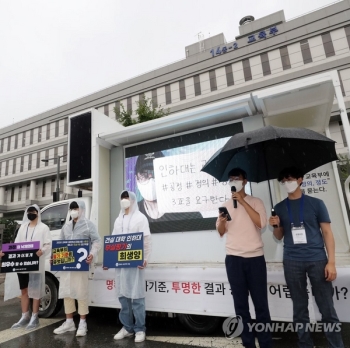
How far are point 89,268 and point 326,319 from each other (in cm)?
288

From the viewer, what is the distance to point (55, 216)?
16.8 feet

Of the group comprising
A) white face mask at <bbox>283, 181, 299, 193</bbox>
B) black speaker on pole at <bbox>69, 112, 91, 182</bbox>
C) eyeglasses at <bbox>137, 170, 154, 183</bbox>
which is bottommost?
white face mask at <bbox>283, 181, 299, 193</bbox>

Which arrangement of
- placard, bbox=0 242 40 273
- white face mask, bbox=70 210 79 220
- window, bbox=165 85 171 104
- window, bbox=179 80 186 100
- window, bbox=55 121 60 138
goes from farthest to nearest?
1. window, bbox=55 121 60 138
2. window, bbox=165 85 171 104
3. window, bbox=179 80 186 100
4. placard, bbox=0 242 40 273
5. white face mask, bbox=70 210 79 220

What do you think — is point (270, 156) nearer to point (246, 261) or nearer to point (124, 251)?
point (246, 261)

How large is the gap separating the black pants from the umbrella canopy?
1052 mm

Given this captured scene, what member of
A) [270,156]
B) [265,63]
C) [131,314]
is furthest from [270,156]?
[265,63]

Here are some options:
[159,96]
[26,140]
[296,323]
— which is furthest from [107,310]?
[26,140]

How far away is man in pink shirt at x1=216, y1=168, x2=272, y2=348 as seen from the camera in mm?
2637

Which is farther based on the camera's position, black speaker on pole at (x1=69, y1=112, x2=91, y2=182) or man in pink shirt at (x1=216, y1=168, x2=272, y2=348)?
black speaker on pole at (x1=69, y1=112, x2=91, y2=182)

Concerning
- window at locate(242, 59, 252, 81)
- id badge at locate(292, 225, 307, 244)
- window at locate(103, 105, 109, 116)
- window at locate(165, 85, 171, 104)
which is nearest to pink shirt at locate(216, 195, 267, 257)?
id badge at locate(292, 225, 307, 244)

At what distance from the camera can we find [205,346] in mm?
3158

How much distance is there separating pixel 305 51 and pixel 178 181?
24.6m

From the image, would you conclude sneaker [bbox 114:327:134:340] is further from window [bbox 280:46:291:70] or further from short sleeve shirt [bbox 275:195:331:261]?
window [bbox 280:46:291:70]

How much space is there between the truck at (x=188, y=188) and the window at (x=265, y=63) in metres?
22.9
